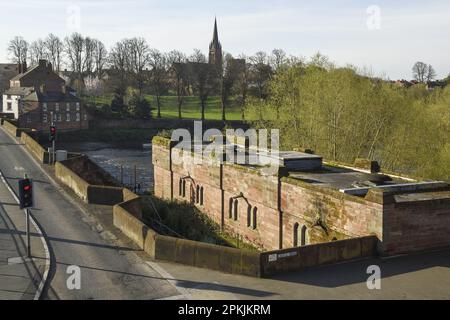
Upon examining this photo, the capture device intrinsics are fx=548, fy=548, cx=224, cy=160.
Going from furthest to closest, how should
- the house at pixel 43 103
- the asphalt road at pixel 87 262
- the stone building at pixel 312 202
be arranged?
the house at pixel 43 103 → the stone building at pixel 312 202 → the asphalt road at pixel 87 262

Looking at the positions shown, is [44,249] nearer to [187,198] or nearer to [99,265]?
[99,265]

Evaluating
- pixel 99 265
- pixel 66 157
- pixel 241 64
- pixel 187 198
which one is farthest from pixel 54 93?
pixel 99 265

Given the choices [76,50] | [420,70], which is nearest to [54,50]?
[76,50]

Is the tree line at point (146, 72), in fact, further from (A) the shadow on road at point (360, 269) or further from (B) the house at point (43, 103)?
(A) the shadow on road at point (360, 269)

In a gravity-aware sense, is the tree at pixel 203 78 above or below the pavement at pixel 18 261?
above

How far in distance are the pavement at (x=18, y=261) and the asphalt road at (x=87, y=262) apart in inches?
16.4

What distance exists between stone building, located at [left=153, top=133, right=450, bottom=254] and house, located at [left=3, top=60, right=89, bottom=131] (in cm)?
4866

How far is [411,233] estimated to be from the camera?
20.0 metres

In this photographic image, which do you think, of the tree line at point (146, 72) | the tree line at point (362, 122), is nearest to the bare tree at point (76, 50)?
the tree line at point (146, 72)

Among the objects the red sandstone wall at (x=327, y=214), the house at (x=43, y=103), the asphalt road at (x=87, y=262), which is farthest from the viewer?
the house at (x=43, y=103)

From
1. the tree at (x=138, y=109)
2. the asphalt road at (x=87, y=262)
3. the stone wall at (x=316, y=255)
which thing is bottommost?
the asphalt road at (x=87, y=262)

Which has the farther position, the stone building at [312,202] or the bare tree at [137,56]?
the bare tree at [137,56]

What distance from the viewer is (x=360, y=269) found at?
58.2 feet

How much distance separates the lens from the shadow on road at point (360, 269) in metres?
16.6
